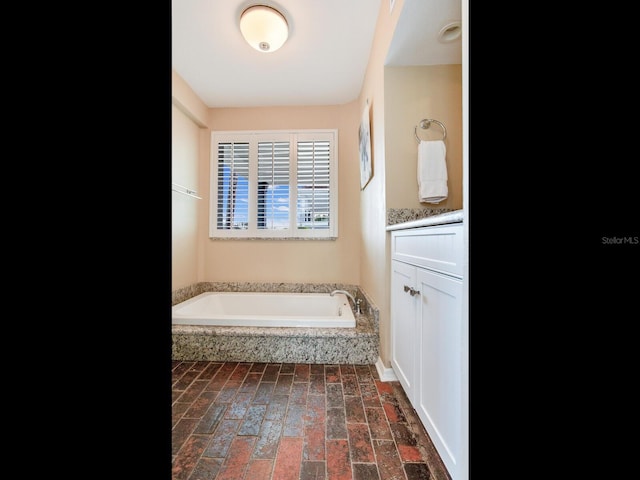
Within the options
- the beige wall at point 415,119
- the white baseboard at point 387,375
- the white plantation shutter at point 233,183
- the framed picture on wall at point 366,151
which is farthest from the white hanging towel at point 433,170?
the white plantation shutter at point 233,183

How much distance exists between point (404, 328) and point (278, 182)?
7.19 ft

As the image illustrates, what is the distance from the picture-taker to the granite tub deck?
204cm

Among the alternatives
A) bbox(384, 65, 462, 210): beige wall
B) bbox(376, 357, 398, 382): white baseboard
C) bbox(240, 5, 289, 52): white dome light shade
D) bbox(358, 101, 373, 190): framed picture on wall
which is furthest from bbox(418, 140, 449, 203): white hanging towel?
bbox(240, 5, 289, 52): white dome light shade

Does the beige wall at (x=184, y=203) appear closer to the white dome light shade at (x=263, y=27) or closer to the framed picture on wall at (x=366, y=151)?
the white dome light shade at (x=263, y=27)

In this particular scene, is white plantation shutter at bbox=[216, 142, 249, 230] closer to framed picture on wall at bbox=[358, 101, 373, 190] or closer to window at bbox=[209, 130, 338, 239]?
window at bbox=[209, 130, 338, 239]

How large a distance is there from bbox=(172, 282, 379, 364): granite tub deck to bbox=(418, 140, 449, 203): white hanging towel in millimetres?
935

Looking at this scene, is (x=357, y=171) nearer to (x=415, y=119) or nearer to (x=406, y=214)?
(x=415, y=119)

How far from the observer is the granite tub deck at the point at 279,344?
6.70 ft

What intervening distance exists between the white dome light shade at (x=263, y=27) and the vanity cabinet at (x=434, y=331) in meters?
1.66
